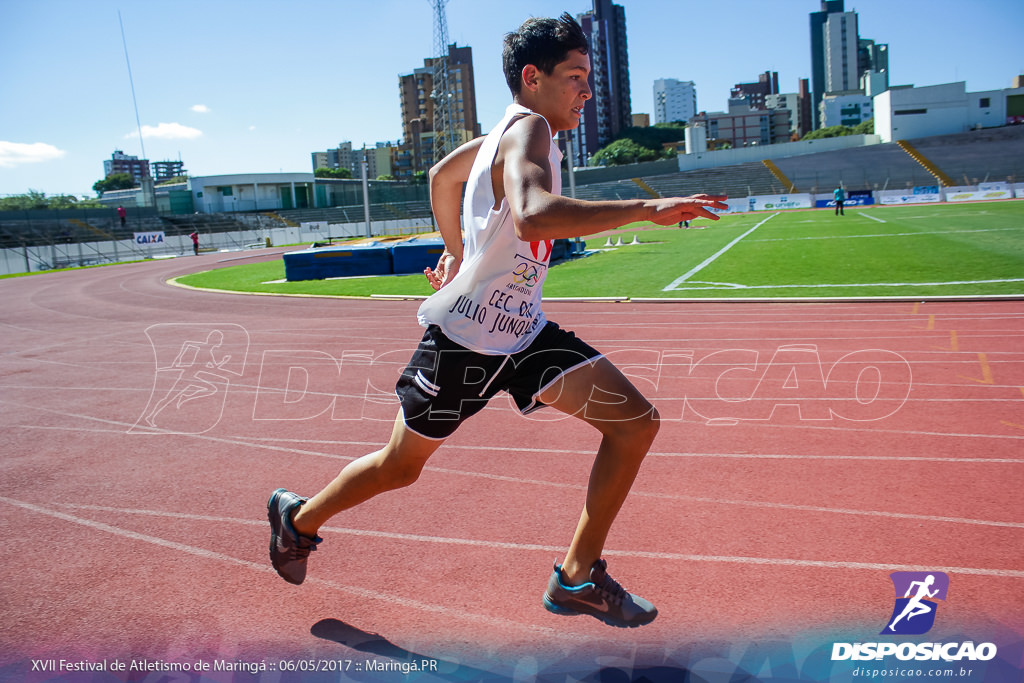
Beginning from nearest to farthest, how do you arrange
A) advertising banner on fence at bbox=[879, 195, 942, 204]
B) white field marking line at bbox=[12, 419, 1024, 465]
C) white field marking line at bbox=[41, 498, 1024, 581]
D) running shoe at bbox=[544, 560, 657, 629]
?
1. running shoe at bbox=[544, 560, 657, 629]
2. white field marking line at bbox=[41, 498, 1024, 581]
3. white field marking line at bbox=[12, 419, 1024, 465]
4. advertising banner on fence at bbox=[879, 195, 942, 204]

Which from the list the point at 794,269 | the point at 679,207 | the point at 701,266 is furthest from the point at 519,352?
the point at 701,266

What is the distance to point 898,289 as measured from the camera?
11930 mm

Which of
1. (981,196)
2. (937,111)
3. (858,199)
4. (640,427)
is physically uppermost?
(937,111)

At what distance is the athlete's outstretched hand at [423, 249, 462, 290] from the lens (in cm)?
298

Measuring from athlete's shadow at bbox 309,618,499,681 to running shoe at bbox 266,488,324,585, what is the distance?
0.85ft

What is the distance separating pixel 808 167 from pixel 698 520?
76.9 metres

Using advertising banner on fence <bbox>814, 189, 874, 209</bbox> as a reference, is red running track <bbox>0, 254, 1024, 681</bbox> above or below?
below

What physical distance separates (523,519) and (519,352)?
1.38 m

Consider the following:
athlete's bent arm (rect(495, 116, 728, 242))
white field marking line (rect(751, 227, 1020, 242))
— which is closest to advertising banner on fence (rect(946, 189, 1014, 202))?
white field marking line (rect(751, 227, 1020, 242))

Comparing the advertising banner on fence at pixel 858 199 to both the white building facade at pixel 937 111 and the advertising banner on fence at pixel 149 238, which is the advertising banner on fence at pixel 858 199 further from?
the advertising banner on fence at pixel 149 238

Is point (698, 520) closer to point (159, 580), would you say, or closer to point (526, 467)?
point (526, 467)

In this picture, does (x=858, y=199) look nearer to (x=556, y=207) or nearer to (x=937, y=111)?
(x=937, y=111)

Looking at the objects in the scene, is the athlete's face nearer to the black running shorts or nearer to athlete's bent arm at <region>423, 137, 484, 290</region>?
athlete's bent arm at <region>423, 137, 484, 290</region>

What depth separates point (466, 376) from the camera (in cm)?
269
